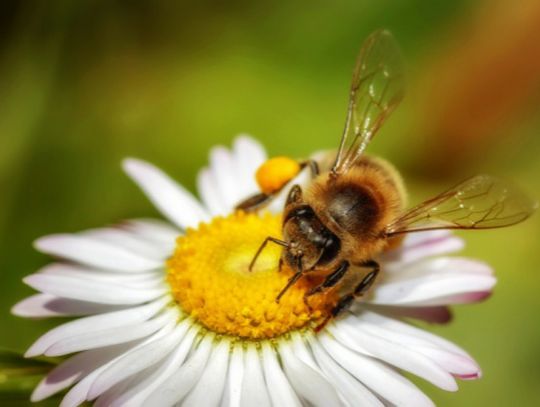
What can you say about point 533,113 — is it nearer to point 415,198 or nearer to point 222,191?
point 415,198

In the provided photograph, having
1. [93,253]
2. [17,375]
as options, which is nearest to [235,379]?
[17,375]

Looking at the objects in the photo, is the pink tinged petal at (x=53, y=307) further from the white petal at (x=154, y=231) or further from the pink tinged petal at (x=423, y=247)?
the pink tinged petal at (x=423, y=247)

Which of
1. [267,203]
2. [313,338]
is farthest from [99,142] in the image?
[313,338]

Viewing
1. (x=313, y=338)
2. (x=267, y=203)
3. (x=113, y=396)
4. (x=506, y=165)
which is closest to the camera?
(x=113, y=396)

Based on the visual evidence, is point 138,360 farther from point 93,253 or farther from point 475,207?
point 475,207

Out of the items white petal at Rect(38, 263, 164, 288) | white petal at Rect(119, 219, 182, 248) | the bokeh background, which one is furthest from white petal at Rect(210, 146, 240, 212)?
the bokeh background

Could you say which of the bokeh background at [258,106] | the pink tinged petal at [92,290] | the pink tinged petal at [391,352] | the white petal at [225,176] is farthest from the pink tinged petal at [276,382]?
the bokeh background at [258,106]
